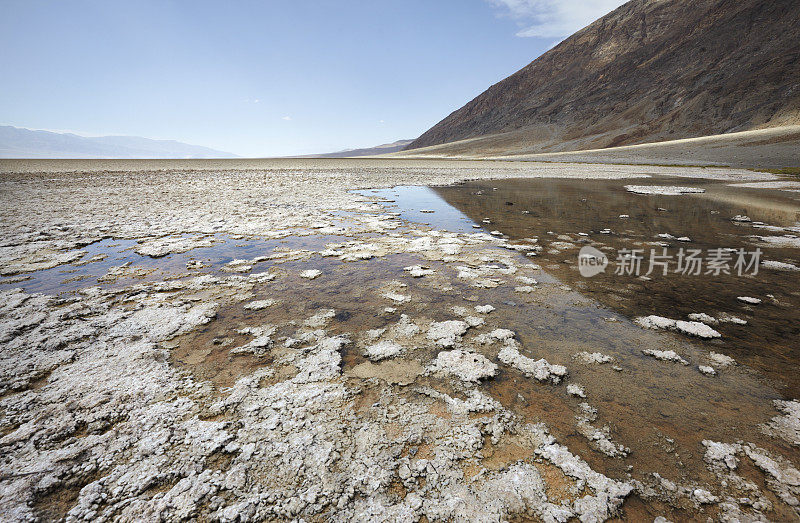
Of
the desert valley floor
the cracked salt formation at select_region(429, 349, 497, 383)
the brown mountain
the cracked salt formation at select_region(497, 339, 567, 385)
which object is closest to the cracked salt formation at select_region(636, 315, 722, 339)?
the desert valley floor

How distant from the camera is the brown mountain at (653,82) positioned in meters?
55.2

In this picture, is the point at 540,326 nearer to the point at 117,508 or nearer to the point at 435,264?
the point at 435,264

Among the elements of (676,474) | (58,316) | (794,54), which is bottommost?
(676,474)

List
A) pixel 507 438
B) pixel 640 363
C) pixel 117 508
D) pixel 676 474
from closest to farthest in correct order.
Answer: pixel 117 508
pixel 676 474
pixel 507 438
pixel 640 363

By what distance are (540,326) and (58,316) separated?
16.4 feet

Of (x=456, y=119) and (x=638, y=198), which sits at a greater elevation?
(x=456, y=119)

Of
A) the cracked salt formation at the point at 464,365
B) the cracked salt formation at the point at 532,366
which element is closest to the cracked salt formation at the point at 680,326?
the cracked salt formation at the point at 532,366

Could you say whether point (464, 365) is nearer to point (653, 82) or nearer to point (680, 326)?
point (680, 326)

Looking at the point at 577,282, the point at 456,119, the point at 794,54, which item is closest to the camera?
the point at 577,282

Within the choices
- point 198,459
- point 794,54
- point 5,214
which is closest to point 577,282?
point 198,459

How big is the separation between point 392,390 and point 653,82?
345 ft

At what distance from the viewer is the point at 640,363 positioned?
8.71ft

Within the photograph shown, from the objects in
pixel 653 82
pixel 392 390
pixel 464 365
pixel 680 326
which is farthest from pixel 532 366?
pixel 653 82

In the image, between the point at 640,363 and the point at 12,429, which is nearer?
the point at 12,429
